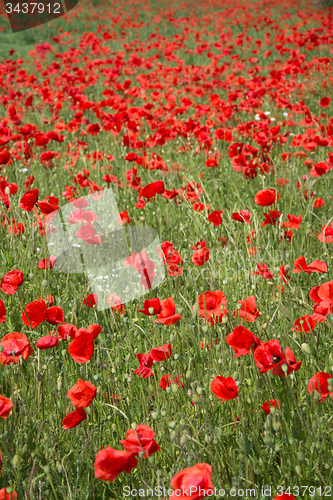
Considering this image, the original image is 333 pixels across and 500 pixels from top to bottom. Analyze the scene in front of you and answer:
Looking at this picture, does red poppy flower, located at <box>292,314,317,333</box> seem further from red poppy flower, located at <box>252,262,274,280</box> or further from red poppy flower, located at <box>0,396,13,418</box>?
red poppy flower, located at <box>0,396,13,418</box>

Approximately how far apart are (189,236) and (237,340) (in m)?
1.54

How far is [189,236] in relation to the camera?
2830mm

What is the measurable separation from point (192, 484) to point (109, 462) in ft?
0.63

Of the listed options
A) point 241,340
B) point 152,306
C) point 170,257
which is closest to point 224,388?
point 241,340

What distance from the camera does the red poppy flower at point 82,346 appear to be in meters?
1.36

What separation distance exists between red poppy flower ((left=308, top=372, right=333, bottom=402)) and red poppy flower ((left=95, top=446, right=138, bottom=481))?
582 millimetres

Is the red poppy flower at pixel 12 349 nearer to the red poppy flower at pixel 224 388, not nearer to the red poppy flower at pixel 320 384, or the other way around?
the red poppy flower at pixel 224 388

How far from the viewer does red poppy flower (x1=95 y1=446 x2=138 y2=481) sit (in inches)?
38.4

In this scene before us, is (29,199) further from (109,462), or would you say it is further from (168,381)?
(109,462)

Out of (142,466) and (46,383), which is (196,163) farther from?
(142,466)

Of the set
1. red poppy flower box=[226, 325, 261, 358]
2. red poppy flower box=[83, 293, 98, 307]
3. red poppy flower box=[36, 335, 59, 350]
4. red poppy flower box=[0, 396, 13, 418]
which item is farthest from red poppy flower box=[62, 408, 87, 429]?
red poppy flower box=[83, 293, 98, 307]

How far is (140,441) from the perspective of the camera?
1.11 metres

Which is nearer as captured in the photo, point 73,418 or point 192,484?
point 192,484

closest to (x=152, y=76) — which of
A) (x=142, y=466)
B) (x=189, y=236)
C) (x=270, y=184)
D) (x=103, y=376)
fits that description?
(x=270, y=184)
